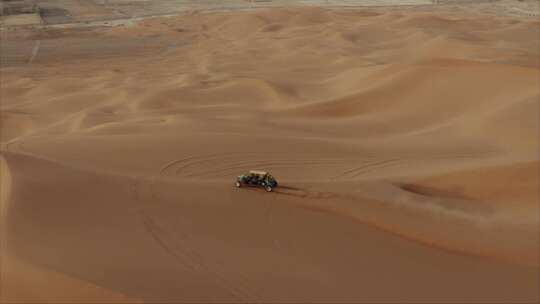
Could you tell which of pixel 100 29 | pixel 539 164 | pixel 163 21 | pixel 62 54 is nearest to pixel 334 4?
pixel 163 21

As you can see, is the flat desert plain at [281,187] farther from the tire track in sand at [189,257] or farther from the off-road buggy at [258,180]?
the off-road buggy at [258,180]

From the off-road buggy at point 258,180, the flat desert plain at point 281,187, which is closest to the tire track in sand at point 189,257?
the flat desert plain at point 281,187

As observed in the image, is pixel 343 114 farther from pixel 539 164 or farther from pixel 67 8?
pixel 67 8

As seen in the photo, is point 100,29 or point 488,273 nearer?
point 488,273

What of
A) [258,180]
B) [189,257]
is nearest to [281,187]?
[258,180]

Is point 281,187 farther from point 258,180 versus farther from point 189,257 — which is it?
point 189,257

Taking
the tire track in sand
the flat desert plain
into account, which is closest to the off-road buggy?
the flat desert plain

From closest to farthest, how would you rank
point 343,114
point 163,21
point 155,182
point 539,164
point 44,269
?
point 44,269, point 155,182, point 539,164, point 343,114, point 163,21
